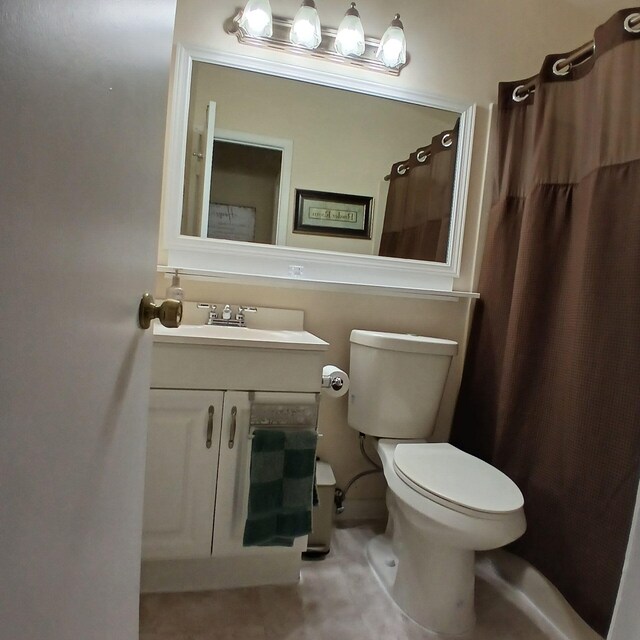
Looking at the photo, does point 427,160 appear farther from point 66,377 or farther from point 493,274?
point 66,377

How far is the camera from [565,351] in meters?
1.36

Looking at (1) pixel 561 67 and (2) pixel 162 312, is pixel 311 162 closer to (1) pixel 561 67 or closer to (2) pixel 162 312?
(1) pixel 561 67

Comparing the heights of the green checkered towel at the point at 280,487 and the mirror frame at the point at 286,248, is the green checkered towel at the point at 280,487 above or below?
below

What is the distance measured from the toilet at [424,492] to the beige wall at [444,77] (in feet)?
0.52

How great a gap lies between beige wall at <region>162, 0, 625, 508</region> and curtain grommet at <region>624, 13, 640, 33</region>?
2.00 ft

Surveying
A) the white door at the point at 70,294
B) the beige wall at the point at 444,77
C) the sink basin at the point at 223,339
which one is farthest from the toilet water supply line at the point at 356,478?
the white door at the point at 70,294

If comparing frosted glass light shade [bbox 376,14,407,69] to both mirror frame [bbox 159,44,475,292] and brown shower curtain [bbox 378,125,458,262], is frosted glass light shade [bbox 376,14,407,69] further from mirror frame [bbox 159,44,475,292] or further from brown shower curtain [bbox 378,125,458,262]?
brown shower curtain [bbox 378,125,458,262]

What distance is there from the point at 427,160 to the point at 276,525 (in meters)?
1.53

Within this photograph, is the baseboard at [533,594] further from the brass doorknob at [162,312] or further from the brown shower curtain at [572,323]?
the brass doorknob at [162,312]

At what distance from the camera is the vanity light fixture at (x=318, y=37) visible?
61.1 inches

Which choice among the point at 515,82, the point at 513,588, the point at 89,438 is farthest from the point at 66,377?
the point at 515,82

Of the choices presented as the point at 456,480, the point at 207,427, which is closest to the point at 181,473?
the point at 207,427

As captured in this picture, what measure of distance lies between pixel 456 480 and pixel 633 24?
1396 mm

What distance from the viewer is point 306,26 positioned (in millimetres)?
1579
